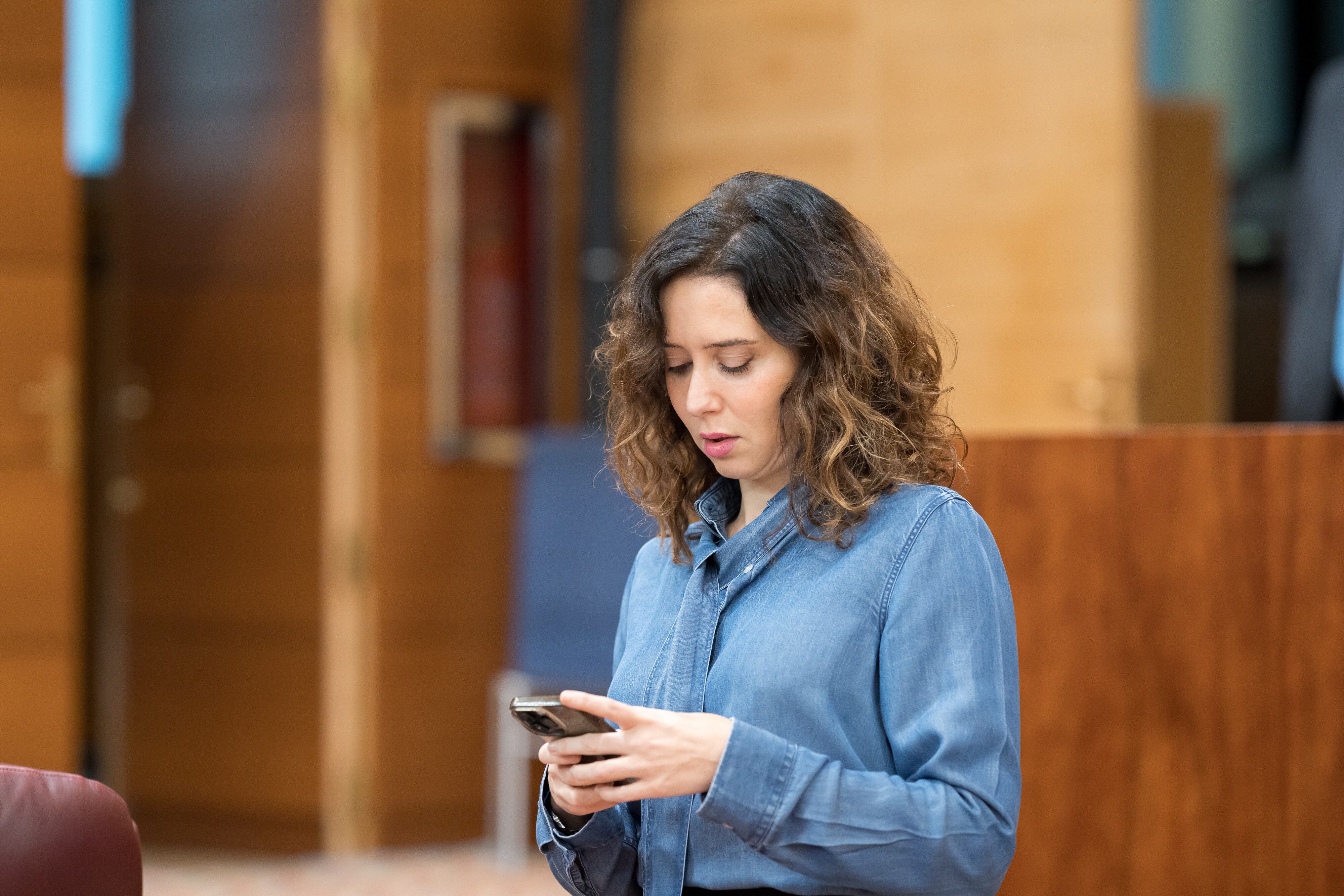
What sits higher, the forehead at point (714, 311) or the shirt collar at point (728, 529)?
the forehead at point (714, 311)

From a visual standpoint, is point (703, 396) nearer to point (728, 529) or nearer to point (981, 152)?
point (728, 529)

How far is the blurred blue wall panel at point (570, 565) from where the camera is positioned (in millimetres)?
4012

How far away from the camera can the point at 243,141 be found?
4.33 meters

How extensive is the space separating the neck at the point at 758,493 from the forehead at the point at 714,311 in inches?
5.7

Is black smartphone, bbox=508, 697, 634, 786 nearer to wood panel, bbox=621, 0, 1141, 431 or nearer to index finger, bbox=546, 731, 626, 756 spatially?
index finger, bbox=546, 731, 626, 756

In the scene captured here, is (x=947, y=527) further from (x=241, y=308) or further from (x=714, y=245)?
(x=241, y=308)

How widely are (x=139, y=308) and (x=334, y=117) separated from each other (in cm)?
91

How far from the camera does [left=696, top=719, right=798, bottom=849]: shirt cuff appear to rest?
110 cm

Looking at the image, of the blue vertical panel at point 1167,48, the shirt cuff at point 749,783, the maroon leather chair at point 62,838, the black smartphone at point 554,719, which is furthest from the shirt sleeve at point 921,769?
the blue vertical panel at point 1167,48

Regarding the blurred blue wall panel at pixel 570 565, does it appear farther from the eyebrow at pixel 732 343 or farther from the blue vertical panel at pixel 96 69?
the eyebrow at pixel 732 343

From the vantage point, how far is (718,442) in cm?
128

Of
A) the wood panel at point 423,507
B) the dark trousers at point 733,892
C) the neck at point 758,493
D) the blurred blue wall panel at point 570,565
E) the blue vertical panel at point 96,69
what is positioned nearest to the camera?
the dark trousers at point 733,892

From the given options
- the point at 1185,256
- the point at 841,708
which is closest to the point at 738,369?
the point at 841,708

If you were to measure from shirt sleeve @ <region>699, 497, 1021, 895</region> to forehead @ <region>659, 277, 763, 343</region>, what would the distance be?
22 centimetres
